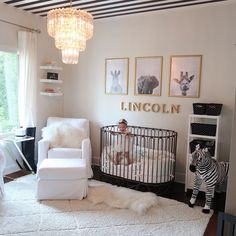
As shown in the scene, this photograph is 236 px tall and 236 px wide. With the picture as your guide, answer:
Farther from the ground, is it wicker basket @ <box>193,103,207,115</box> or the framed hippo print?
the framed hippo print

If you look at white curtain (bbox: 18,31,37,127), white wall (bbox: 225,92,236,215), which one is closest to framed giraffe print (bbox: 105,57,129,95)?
white curtain (bbox: 18,31,37,127)

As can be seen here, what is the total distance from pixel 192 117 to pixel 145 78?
41.0 inches

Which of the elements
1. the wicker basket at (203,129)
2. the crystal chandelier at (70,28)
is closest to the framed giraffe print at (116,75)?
the wicker basket at (203,129)

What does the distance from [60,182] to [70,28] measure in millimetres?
1791

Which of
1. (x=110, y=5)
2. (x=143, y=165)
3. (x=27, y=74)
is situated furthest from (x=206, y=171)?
(x=27, y=74)

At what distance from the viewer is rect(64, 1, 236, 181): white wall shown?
11.6ft

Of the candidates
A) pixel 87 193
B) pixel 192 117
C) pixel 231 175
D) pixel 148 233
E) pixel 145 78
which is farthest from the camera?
pixel 145 78

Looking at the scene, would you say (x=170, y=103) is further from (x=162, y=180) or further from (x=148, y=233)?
(x=148, y=233)

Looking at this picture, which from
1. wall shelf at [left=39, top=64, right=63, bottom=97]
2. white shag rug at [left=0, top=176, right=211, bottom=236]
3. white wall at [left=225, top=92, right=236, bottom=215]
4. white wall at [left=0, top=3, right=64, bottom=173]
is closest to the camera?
white wall at [left=225, top=92, right=236, bottom=215]

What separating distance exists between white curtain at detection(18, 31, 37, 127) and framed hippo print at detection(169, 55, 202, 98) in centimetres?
229

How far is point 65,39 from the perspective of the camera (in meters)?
2.60

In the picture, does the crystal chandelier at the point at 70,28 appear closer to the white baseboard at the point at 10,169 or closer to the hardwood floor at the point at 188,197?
the hardwood floor at the point at 188,197

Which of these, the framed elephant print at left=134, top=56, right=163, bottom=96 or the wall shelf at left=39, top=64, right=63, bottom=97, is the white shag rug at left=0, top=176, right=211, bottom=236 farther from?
the wall shelf at left=39, top=64, right=63, bottom=97

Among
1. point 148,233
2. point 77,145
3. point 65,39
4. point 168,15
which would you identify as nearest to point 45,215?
point 148,233
